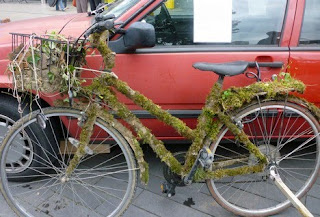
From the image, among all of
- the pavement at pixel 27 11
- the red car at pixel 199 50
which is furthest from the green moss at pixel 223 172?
the pavement at pixel 27 11

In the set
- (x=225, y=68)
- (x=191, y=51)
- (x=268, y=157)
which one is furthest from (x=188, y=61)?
(x=268, y=157)

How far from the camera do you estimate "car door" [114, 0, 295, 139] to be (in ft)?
8.37

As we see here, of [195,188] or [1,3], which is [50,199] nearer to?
[195,188]

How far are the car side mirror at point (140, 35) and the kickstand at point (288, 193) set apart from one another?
123 centimetres

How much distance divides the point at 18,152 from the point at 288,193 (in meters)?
2.07

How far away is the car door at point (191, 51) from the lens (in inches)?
100

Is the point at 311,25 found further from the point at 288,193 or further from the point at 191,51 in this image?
the point at 288,193

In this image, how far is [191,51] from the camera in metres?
2.56

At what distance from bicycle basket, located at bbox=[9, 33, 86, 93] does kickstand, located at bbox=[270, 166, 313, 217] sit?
1467 millimetres

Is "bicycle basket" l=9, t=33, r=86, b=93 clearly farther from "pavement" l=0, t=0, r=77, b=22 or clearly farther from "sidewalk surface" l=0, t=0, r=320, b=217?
"pavement" l=0, t=0, r=77, b=22

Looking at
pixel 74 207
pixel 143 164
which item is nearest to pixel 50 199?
pixel 74 207

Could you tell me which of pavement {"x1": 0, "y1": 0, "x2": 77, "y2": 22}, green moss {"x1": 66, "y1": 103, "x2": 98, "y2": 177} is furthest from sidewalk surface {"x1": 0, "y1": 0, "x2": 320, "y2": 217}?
pavement {"x1": 0, "y1": 0, "x2": 77, "y2": 22}

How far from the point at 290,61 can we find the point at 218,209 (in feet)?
4.17

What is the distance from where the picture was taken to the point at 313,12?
259cm
